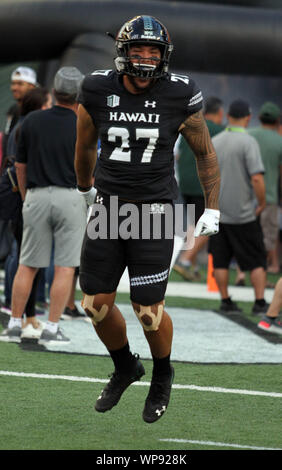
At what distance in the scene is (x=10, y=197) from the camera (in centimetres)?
765

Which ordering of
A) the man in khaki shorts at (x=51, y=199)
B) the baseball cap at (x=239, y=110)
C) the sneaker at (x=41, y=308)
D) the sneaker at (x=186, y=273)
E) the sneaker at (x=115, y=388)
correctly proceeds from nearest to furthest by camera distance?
the sneaker at (x=115, y=388) → the man in khaki shorts at (x=51, y=199) → the sneaker at (x=41, y=308) → the baseball cap at (x=239, y=110) → the sneaker at (x=186, y=273)

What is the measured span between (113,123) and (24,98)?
3041 millimetres

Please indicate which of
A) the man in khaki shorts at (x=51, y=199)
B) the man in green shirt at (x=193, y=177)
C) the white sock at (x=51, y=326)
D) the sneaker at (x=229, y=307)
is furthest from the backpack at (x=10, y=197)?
the man in green shirt at (x=193, y=177)

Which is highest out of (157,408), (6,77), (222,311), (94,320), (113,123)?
(113,123)

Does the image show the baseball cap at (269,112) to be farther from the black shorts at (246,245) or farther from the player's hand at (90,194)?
the player's hand at (90,194)

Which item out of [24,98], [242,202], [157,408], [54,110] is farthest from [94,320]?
[242,202]

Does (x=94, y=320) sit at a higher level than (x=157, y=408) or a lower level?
higher

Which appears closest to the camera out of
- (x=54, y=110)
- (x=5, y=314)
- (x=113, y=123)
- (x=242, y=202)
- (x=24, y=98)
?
(x=113, y=123)

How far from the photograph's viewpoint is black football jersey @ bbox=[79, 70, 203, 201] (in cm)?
486

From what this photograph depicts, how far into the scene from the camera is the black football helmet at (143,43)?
15.8 feet

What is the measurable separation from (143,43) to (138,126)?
1.30ft

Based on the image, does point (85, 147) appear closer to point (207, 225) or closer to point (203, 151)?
point (203, 151)
